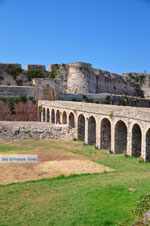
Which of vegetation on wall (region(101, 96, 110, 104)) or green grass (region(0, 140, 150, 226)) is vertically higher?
vegetation on wall (region(101, 96, 110, 104))

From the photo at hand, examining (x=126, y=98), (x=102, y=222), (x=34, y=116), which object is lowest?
(x=102, y=222)

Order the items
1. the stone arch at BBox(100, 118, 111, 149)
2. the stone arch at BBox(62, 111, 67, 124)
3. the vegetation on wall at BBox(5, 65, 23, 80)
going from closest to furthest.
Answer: the stone arch at BBox(100, 118, 111, 149) < the stone arch at BBox(62, 111, 67, 124) < the vegetation on wall at BBox(5, 65, 23, 80)

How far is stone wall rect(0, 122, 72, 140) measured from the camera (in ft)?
73.9

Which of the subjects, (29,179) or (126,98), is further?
(126,98)

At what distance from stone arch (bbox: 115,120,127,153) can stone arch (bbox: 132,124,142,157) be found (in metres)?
1.50

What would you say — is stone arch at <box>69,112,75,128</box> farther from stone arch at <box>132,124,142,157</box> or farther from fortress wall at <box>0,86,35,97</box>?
fortress wall at <box>0,86,35,97</box>

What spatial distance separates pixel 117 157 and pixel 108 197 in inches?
282

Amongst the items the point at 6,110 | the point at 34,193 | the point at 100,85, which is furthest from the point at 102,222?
the point at 100,85

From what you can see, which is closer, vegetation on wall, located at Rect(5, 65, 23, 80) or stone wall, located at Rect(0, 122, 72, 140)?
stone wall, located at Rect(0, 122, 72, 140)

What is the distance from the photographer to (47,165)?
1419cm

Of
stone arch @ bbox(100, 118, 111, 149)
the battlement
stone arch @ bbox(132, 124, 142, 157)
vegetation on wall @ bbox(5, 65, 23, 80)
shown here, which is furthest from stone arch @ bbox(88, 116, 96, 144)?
the battlement

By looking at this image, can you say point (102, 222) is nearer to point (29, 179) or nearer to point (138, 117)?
point (29, 179)

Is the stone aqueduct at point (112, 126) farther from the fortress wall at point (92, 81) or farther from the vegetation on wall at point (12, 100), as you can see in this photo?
the fortress wall at point (92, 81)

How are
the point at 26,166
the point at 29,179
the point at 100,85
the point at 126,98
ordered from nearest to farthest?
the point at 29,179 → the point at 26,166 → the point at 126,98 → the point at 100,85
